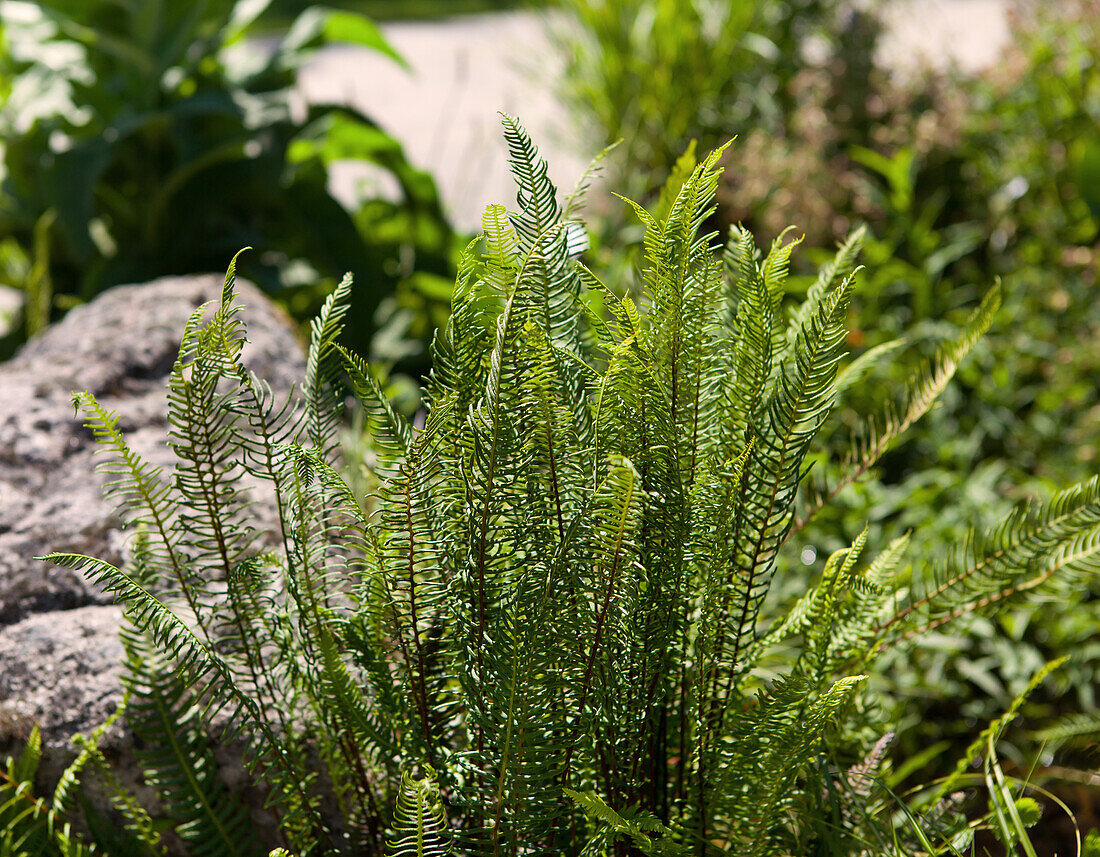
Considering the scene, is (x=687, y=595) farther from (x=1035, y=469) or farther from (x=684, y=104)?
(x=684, y=104)

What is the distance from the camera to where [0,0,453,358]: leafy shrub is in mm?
2291

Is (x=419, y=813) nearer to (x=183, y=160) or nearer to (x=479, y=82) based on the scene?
(x=183, y=160)

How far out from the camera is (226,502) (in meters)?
0.84

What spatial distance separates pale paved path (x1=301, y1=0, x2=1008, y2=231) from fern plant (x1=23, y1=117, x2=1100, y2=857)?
2.14m

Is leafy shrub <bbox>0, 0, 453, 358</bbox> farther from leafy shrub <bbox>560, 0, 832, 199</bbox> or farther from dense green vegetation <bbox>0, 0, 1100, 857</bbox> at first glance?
leafy shrub <bbox>560, 0, 832, 199</bbox>

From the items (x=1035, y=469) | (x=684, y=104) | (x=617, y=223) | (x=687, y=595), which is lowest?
(x=687, y=595)

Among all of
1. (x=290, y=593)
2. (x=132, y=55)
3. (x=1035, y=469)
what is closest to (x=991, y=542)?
(x=290, y=593)

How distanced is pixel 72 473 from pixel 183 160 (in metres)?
1.29

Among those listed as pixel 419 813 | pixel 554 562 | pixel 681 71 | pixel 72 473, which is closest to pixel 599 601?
pixel 554 562

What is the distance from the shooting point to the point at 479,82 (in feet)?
18.6

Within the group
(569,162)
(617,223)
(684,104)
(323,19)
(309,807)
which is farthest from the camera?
(569,162)

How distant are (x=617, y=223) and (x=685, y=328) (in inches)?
85.9

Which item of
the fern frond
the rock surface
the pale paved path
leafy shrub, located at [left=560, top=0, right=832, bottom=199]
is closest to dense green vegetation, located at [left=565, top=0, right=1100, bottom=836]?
leafy shrub, located at [left=560, top=0, right=832, bottom=199]

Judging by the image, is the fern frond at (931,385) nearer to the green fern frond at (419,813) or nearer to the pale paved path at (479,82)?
the green fern frond at (419,813)
